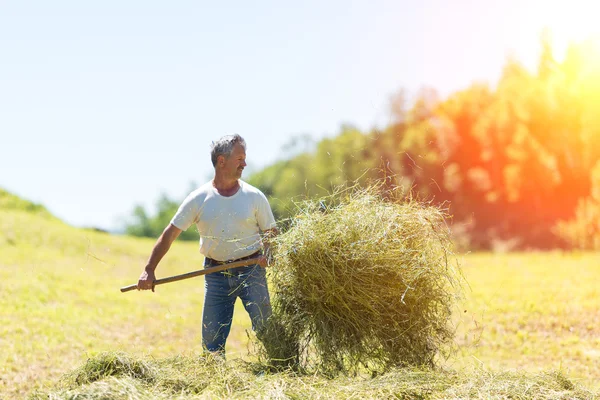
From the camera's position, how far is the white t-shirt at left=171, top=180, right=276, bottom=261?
218 inches

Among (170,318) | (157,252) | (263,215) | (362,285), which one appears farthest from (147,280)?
(170,318)

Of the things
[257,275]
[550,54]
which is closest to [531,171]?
[550,54]

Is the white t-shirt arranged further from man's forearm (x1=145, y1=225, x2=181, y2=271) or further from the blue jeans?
the blue jeans

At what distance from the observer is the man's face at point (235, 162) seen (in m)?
5.46

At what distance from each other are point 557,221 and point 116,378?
31.9 m

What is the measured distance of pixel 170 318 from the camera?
11.1 metres

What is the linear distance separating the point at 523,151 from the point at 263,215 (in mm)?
28885

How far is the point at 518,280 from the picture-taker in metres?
14.5

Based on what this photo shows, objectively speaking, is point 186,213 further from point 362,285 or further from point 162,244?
point 362,285

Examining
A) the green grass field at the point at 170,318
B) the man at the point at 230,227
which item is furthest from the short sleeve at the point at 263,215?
the green grass field at the point at 170,318

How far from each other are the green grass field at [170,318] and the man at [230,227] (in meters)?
0.66

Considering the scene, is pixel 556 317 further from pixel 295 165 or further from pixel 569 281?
pixel 295 165

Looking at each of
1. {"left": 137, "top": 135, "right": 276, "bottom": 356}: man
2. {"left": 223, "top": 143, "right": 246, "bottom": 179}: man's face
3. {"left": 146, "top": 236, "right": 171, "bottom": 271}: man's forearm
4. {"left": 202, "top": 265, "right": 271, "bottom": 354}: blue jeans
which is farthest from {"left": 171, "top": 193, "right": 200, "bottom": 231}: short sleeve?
{"left": 202, "top": 265, "right": 271, "bottom": 354}: blue jeans

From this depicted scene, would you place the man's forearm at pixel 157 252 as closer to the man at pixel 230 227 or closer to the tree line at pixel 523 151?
the man at pixel 230 227
